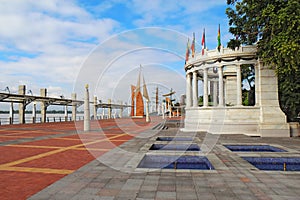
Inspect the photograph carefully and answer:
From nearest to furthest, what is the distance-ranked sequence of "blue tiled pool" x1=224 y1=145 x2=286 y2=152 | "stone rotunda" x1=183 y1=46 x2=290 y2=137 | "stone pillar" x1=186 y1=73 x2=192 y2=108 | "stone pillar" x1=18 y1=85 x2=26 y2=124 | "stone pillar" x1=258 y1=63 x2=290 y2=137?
"blue tiled pool" x1=224 y1=145 x2=286 y2=152 → "stone pillar" x1=258 y1=63 x2=290 y2=137 → "stone rotunda" x1=183 y1=46 x2=290 y2=137 → "stone pillar" x1=186 y1=73 x2=192 y2=108 → "stone pillar" x1=18 y1=85 x2=26 y2=124

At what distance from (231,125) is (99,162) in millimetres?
14446

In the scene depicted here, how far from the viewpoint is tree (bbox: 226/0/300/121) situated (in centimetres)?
1263

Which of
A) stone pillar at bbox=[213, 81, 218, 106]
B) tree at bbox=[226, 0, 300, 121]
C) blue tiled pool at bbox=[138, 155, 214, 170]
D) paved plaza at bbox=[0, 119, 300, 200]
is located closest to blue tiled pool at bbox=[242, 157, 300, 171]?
paved plaza at bbox=[0, 119, 300, 200]

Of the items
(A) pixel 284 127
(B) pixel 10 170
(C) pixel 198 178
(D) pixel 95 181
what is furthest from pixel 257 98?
(B) pixel 10 170

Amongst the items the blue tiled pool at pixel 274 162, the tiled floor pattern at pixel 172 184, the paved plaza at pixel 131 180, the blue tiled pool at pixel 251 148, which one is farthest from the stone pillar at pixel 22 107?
the blue tiled pool at pixel 274 162

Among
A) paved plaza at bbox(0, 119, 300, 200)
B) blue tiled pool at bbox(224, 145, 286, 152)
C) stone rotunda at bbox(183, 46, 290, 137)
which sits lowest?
blue tiled pool at bbox(224, 145, 286, 152)

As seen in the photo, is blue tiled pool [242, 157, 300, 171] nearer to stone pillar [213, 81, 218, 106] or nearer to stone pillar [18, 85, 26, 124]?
stone pillar [213, 81, 218, 106]

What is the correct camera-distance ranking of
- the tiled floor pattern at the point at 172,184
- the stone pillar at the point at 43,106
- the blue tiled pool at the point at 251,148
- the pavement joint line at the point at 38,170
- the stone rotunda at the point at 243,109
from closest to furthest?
1. the tiled floor pattern at the point at 172,184
2. the pavement joint line at the point at 38,170
3. the blue tiled pool at the point at 251,148
4. the stone rotunda at the point at 243,109
5. the stone pillar at the point at 43,106

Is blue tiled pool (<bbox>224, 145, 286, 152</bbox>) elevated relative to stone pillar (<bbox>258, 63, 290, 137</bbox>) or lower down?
lower down

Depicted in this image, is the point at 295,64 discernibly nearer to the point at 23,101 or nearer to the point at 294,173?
the point at 294,173

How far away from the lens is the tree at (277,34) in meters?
12.6

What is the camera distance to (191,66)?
23875 millimetres

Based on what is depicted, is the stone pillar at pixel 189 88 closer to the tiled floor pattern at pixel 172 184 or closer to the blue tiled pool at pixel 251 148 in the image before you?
the blue tiled pool at pixel 251 148

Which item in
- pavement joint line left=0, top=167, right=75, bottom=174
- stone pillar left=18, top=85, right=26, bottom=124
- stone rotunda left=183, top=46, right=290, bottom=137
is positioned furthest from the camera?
stone pillar left=18, top=85, right=26, bottom=124
